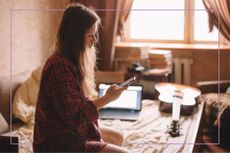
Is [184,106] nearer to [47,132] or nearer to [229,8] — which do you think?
[229,8]

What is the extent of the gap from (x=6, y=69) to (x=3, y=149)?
3.64ft

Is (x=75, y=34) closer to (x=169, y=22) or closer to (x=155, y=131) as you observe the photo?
(x=155, y=131)

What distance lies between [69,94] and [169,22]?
2632mm

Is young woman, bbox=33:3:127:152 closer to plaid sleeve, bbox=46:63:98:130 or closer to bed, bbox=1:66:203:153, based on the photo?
plaid sleeve, bbox=46:63:98:130

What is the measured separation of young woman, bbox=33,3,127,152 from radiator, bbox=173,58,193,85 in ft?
7.38

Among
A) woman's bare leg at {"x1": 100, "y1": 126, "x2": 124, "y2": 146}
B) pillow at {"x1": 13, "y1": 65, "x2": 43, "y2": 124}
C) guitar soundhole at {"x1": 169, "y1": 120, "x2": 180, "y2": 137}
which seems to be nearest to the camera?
woman's bare leg at {"x1": 100, "y1": 126, "x2": 124, "y2": 146}

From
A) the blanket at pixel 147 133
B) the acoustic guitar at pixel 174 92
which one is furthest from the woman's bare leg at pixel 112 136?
the acoustic guitar at pixel 174 92

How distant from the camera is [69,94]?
4.73 ft

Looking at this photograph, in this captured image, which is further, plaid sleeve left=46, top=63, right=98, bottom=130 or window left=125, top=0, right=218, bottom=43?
window left=125, top=0, right=218, bottom=43

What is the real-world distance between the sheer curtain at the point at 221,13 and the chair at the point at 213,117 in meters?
0.50

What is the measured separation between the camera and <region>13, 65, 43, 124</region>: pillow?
2559 millimetres

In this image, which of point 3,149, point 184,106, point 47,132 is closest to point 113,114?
point 184,106

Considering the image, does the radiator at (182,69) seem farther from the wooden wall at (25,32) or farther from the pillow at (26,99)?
the pillow at (26,99)

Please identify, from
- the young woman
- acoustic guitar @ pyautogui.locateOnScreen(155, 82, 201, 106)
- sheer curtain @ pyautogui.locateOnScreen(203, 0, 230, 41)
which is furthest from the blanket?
sheer curtain @ pyautogui.locateOnScreen(203, 0, 230, 41)
